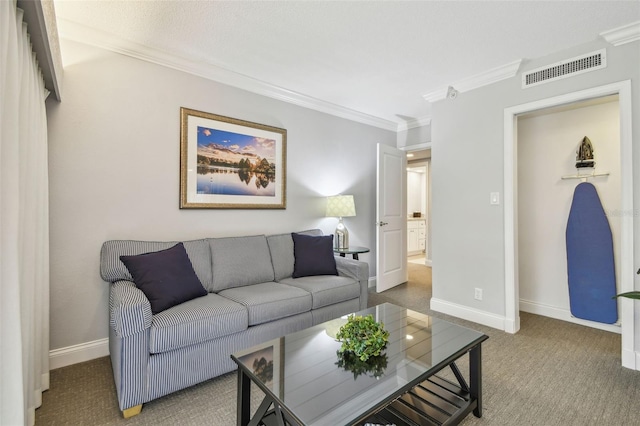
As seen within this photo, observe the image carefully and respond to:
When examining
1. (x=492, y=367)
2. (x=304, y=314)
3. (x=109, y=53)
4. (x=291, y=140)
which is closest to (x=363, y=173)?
(x=291, y=140)

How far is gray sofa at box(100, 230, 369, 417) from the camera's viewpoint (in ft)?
5.64

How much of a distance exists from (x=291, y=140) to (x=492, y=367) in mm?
2842

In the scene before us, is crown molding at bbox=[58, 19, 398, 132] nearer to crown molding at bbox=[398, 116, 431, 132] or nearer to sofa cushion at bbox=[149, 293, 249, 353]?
crown molding at bbox=[398, 116, 431, 132]

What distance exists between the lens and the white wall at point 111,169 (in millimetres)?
2258

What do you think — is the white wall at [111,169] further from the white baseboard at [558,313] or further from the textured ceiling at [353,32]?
the white baseboard at [558,313]

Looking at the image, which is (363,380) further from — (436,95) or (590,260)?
(436,95)

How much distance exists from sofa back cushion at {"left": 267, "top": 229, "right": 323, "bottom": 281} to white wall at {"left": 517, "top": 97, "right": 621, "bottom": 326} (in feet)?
8.76

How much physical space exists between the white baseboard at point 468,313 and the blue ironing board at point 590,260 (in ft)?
2.78

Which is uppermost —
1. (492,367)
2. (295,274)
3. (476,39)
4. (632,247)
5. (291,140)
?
(476,39)

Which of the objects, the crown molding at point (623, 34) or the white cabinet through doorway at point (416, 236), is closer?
the crown molding at point (623, 34)

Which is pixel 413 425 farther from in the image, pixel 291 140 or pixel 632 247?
pixel 291 140

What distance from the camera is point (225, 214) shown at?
3041 millimetres

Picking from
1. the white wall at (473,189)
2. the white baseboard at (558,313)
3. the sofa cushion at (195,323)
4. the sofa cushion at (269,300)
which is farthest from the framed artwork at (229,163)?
the white baseboard at (558,313)

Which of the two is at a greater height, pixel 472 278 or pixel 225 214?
pixel 225 214
